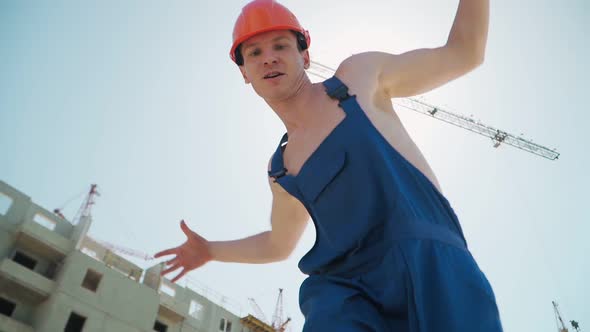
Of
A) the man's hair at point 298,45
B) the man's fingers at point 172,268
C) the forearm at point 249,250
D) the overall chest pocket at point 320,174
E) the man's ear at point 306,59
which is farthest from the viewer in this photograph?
the man's fingers at point 172,268

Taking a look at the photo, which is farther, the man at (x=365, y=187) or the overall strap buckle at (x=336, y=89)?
the overall strap buckle at (x=336, y=89)

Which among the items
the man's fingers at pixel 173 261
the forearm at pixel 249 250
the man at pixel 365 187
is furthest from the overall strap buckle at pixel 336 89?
the man's fingers at pixel 173 261

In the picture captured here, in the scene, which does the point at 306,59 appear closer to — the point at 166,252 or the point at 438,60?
the point at 438,60

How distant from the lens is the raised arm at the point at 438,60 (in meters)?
2.21

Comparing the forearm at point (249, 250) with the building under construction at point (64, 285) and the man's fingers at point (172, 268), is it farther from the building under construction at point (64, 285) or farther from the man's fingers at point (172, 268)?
the building under construction at point (64, 285)

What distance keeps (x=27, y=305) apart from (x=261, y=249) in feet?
105

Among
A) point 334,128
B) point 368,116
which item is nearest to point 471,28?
point 368,116

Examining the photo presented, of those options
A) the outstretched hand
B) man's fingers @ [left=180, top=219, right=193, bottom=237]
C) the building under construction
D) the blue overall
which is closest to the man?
the blue overall

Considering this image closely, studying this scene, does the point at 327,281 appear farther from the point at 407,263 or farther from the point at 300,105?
the point at 300,105

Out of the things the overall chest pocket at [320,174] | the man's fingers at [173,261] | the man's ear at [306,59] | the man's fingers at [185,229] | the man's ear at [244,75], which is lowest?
the overall chest pocket at [320,174]

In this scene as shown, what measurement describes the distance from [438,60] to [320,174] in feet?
3.02

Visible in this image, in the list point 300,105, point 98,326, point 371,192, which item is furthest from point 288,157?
point 98,326

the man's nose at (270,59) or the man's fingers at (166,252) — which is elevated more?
the man's nose at (270,59)

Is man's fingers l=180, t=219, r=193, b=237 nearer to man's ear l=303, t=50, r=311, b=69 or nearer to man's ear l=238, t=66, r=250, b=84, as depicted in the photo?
man's ear l=238, t=66, r=250, b=84
